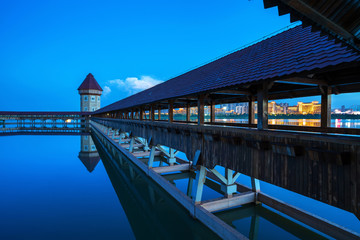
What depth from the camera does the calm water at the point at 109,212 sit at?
23.3 feet

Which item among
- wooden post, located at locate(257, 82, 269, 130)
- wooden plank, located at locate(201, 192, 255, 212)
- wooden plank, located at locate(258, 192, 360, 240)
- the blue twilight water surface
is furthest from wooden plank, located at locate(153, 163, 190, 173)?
wooden post, located at locate(257, 82, 269, 130)

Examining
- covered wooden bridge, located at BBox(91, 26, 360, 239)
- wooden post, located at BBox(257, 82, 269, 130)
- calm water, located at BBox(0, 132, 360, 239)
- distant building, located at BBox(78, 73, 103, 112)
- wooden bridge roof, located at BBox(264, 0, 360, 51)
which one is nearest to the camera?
wooden bridge roof, located at BBox(264, 0, 360, 51)

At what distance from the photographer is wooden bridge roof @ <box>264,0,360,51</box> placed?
152 centimetres

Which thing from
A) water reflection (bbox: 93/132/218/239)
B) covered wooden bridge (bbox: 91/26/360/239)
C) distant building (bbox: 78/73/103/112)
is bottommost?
water reflection (bbox: 93/132/218/239)

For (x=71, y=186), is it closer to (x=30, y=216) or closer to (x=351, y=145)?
(x=30, y=216)

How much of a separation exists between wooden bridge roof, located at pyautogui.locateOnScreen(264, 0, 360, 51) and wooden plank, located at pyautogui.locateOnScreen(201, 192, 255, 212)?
6.96m

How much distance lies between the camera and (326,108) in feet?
17.9

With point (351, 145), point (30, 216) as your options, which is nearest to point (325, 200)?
point (351, 145)

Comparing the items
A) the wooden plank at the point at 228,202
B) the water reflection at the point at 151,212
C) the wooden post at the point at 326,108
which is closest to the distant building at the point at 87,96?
the water reflection at the point at 151,212

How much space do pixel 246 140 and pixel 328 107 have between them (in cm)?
277

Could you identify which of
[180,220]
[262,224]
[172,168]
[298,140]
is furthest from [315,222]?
[172,168]

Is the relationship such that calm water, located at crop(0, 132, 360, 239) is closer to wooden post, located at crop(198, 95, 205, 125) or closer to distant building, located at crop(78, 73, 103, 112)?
wooden post, located at crop(198, 95, 205, 125)

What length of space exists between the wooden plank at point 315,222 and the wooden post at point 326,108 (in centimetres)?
337

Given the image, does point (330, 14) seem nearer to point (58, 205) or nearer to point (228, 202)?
point (228, 202)
